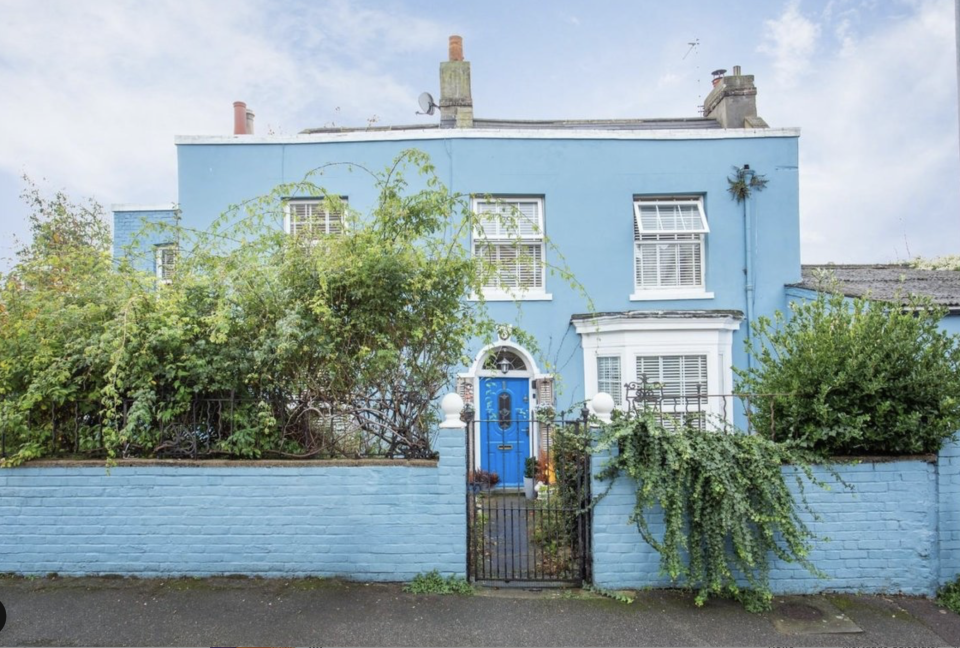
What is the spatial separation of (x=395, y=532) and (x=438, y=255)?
2.59 m

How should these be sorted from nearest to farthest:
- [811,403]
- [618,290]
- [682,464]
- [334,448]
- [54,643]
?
[54,643] → [682,464] → [811,403] → [334,448] → [618,290]

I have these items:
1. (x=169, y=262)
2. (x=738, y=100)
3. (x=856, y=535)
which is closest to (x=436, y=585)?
(x=856, y=535)

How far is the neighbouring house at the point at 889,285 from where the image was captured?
8.05 m

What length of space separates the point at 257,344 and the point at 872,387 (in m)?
5.44

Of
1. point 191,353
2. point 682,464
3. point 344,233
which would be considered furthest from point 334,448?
point 682,464

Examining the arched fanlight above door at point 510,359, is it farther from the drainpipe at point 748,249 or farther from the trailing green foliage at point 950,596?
the trailing green foliage at point 950,596

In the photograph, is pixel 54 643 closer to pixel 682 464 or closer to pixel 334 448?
pixel 334 448

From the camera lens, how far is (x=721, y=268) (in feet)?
32.5

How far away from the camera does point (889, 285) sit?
9.12 metres

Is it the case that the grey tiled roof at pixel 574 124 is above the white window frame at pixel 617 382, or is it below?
above

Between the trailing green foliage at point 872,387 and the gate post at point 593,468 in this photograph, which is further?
the gate post at point 593,468

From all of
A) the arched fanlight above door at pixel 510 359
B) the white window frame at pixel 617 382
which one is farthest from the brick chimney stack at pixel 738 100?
the arched fanlight above door at pixel 510 359

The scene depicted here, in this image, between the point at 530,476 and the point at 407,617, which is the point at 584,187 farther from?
the point at 407,617

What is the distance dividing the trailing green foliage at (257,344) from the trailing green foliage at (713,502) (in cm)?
198
